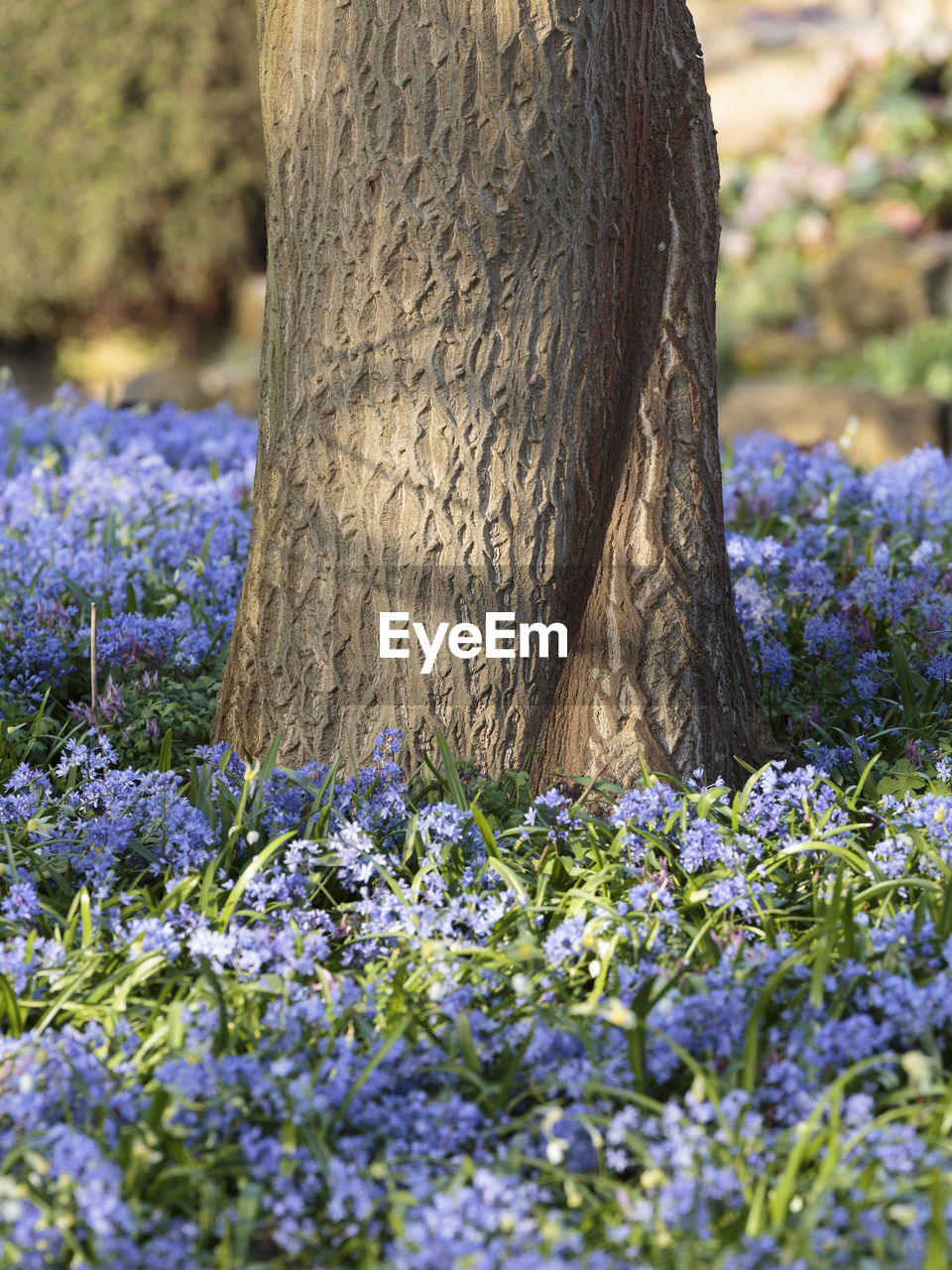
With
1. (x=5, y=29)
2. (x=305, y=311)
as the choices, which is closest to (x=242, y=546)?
(x=305, y=311)

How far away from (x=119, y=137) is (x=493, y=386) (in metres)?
10.4

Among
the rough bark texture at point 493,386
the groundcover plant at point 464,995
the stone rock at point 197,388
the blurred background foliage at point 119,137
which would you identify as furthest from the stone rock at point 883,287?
the rough bark texture at point 493,386

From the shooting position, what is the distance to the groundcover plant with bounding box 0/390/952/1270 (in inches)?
62.8

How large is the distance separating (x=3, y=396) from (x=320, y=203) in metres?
3.77

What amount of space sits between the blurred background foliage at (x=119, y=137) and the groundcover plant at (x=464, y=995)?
9553 millimetres

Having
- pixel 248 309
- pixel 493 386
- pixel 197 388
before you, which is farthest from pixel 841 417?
pixel 248 309

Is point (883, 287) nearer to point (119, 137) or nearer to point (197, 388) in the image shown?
point (197, 388)

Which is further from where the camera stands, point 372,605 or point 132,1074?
point 372,605

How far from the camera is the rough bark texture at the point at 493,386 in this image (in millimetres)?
2453

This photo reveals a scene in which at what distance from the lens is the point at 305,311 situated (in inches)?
103

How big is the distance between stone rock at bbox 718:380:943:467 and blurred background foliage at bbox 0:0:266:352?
6427 mm

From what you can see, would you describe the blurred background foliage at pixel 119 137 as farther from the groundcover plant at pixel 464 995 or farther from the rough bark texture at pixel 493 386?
the rough bark texture at pixel 493 386

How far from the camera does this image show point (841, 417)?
269 inches

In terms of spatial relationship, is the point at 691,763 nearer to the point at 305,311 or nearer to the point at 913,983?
the point at 913,983
